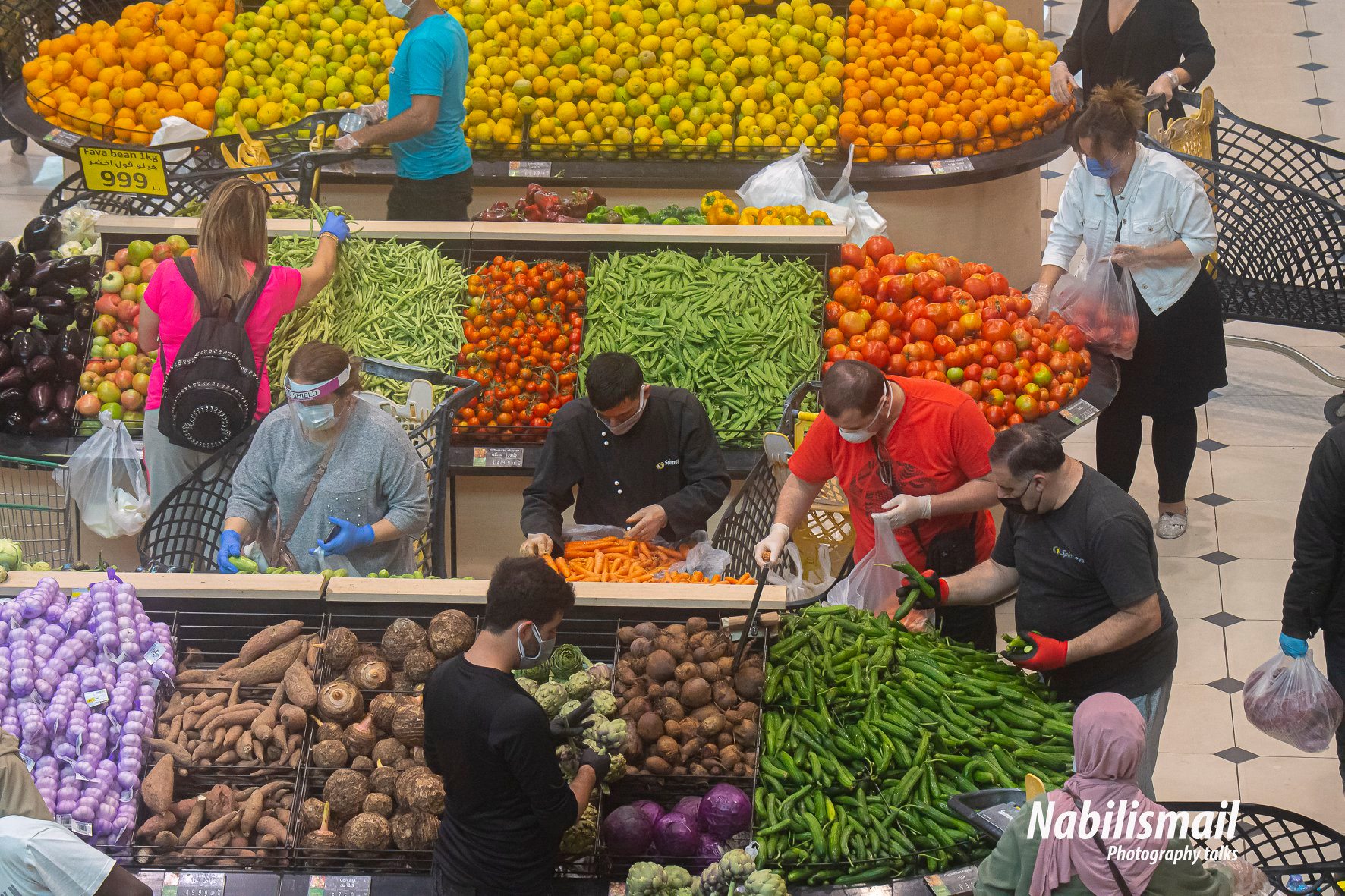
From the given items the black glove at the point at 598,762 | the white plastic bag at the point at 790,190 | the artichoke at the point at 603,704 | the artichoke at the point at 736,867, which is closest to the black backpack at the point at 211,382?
the artichoke at the point at 603,704

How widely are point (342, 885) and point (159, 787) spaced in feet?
1.82

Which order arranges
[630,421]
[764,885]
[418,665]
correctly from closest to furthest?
1. [764,885]
2. [418,665]
3. [630,421]

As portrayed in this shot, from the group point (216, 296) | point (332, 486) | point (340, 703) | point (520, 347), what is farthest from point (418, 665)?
point (520, 347)

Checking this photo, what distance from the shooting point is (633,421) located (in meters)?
4.49

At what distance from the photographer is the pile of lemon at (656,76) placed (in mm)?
7141

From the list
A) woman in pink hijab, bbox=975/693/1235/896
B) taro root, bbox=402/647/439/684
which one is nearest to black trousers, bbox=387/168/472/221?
taro root, bbox=402/647/439/684

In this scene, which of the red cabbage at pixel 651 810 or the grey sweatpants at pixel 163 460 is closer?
the red cabbage at pixel 651 810

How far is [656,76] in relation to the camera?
7.24 m

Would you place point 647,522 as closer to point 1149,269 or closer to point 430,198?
point 1149,269

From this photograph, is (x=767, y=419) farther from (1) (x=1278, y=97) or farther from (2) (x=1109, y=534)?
(1) (x=1278, y=97)

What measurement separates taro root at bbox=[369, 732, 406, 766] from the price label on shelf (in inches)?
11.7

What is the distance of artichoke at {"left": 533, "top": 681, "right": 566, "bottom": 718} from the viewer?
10.8 ft

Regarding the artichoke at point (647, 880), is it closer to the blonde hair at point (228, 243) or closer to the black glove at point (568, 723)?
the black glove at point (568, 723)

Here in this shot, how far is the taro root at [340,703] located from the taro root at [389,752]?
0.38ft
